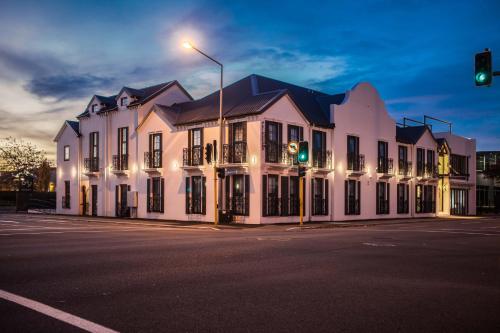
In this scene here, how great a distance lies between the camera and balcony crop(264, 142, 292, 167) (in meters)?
29.4

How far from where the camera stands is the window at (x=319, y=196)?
109 ft

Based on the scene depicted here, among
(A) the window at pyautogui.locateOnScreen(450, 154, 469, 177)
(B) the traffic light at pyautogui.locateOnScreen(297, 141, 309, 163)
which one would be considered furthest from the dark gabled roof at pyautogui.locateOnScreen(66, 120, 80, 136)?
(A) the window at pyautogui.locateOnScreen(450, 154, 469, 177)

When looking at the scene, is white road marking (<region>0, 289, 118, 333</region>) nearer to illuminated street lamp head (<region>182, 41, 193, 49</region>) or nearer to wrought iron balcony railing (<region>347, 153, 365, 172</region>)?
illuminated street lamp head (<region>182, 41, 193, 49</region>)

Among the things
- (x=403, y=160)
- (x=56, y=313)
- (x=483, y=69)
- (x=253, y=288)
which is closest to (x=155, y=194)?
(x=403, y=160)

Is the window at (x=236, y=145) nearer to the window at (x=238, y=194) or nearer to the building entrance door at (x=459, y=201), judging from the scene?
the window at (x=238, y=194)

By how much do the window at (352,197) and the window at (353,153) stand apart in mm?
1049

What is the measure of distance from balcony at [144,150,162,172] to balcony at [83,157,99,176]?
6381 mm

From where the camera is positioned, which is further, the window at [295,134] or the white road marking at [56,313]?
the window at [295,134]

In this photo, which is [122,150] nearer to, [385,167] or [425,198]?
[385,167]

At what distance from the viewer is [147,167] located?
1388 inches

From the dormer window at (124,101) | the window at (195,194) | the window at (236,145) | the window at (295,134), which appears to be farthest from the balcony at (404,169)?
the dormer window at (124,101)

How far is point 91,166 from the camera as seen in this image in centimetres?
4025

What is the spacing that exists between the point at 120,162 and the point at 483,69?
2811 cm

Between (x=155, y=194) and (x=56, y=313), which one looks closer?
(x=56, y=313)
